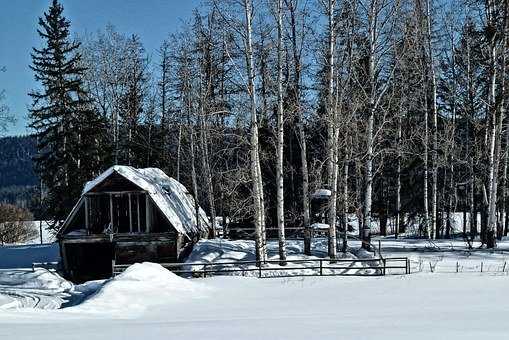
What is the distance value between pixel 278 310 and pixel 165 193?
1614 centimetres

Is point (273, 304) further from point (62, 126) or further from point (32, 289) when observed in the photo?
point (62, 126)

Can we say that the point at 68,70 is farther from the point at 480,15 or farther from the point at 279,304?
the point at 279,304

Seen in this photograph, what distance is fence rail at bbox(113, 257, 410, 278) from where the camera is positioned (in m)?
20.3

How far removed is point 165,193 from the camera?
28.6 metres

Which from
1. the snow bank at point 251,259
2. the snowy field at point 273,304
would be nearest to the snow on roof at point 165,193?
the snow bank at point 251,259

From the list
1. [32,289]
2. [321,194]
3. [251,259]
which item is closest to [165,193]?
[251,259]

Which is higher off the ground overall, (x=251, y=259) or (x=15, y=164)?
(x=15, y=164)

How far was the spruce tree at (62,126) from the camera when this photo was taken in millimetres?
36250

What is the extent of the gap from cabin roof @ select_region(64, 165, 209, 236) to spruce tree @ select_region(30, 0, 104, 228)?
7414 millimetres

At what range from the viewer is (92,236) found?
25.9m

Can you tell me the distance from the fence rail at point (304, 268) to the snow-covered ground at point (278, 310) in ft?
2.61

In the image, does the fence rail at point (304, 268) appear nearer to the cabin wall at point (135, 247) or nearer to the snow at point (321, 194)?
the cabin wall at point (135, 247)

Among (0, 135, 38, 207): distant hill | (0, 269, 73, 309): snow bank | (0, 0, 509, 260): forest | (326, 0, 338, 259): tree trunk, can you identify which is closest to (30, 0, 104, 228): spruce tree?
(0, 0, 509, 260): forest

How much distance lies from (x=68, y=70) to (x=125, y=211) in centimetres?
1159
